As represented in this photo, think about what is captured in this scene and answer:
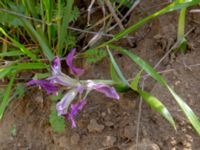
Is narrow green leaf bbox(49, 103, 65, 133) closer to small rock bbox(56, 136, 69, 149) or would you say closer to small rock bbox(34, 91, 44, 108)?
small rock bbox(56, 136, 69, 149)

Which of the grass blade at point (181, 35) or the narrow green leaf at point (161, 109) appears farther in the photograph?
the grass blade at point (181, 35)

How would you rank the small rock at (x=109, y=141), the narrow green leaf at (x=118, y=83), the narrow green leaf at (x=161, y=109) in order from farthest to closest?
the small rock at (x=109, y=141), the narrow green leaf at (x=118, y=83), the narrow green leaf at (x=161, y=109)

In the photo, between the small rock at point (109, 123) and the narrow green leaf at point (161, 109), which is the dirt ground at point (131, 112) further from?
the narrow green leaf at point (161, 109)

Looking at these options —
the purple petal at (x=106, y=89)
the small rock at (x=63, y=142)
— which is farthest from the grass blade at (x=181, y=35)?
the small rock at (x=63, y=142)

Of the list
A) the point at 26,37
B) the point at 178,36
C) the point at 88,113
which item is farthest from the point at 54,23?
the point at 178,36

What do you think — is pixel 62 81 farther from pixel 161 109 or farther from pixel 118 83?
pixel 161 109

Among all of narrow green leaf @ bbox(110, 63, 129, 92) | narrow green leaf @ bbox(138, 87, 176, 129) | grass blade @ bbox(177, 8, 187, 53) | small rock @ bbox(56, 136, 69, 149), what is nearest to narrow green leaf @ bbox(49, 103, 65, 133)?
small rock @ bbox(56, 136, 69, 149)

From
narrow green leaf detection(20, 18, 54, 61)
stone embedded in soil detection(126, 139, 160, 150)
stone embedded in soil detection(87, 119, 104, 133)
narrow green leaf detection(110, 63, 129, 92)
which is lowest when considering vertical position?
stone embedded in soil detection(126, 139, 160, 150)
